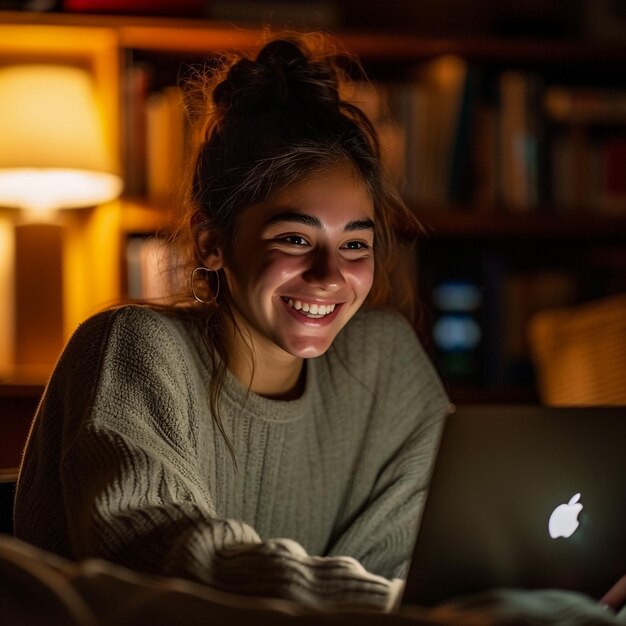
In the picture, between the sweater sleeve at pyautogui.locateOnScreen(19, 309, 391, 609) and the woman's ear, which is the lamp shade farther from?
the sweater sleeve at pyautogui.locateOnScreen(19, 309, 391, 609)

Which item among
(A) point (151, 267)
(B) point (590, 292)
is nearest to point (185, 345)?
(A) point (151, 267)

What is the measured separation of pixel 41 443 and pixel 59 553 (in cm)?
14

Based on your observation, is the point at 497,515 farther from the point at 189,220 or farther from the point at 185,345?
the point at 189,220

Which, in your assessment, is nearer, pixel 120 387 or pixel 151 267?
pixel 120 387

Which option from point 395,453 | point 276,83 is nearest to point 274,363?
point 395,453

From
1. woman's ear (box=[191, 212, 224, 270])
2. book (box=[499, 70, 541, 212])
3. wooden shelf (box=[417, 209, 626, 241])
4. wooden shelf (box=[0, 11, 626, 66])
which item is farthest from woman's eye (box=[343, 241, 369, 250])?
book (box=[499, 70, 541, 212])

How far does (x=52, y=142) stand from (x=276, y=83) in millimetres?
916

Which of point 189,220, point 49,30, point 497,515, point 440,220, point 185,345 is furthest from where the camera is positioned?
point 440,220

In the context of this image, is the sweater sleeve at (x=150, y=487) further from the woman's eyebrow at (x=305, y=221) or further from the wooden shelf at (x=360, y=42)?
the wooden shelf at (x=360, y=42)

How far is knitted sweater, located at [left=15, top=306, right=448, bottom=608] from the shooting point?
2.79ft

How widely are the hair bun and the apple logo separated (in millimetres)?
716

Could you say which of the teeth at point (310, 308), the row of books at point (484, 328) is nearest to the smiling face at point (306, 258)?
the teeth at point (310, 308)

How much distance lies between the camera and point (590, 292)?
262cm

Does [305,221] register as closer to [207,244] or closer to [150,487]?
[207,244]
